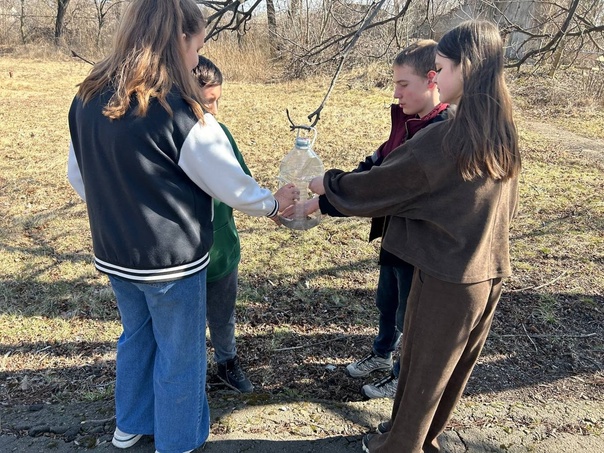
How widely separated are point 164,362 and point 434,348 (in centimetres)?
115

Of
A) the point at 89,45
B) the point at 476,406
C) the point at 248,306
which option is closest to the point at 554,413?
the point at 476,406

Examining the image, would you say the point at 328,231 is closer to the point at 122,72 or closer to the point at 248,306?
the point at 248,306

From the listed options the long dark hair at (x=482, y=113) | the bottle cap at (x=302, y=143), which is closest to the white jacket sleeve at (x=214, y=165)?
the bottle cap at (x=302, y=143)

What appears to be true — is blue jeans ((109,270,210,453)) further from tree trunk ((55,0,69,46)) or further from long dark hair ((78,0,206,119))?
tree trunk ((55,0,69,46))

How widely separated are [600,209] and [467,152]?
16.6 feet

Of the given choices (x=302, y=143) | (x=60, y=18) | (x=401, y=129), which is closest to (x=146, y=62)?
(x=302, y=143)

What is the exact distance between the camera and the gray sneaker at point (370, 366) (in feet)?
10.1

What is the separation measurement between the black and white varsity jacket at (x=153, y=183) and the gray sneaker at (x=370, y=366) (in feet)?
5.02

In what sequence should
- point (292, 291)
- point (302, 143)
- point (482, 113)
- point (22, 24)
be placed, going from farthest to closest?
point (22, 24) → point (292, 291) → point (302, 143) → point (482, 113)

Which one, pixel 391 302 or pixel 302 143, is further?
pixel 391 302

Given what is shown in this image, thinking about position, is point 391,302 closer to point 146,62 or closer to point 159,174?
point 159,174

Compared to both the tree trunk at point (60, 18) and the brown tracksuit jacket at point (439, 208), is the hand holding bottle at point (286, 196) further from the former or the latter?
the tree trunk at point (60, 18)

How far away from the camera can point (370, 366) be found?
308 centimetres

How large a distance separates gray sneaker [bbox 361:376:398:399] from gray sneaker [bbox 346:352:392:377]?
0.45 ft
